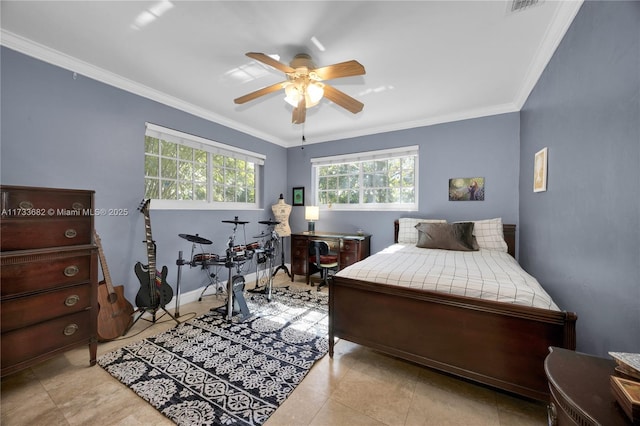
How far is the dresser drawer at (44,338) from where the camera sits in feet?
4.99

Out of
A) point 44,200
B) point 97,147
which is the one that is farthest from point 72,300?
point 97,147

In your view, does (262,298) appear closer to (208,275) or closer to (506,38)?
(208,275)

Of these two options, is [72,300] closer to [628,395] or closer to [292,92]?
[292,92]

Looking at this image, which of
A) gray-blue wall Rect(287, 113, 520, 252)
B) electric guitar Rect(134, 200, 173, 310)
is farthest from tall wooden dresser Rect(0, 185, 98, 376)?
gray-blue wall Rect(287, 113, 520, 252)

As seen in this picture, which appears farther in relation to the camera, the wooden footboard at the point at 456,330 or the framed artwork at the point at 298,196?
the framed artwork at the point at 298,196

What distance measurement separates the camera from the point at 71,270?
5.77ft

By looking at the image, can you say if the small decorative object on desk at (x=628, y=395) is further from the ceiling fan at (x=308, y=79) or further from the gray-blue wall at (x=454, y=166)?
the gray-blue wall at (x=454, y=166)

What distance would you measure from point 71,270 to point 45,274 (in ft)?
0.41

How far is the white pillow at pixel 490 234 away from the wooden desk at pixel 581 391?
8.12 feet

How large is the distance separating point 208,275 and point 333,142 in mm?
2993

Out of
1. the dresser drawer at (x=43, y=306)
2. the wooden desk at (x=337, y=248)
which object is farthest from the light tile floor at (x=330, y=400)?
the wooden desk at (x=337, y=248)

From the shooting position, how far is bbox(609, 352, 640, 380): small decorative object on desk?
0.69m

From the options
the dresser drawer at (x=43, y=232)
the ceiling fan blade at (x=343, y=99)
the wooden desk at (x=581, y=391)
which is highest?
the ceiling fan blade at (x=343, y=99)

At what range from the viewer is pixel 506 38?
197cm
